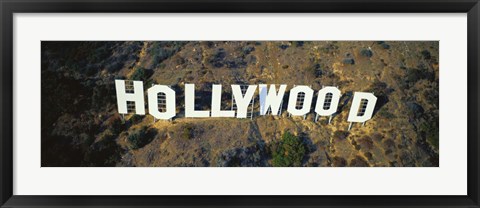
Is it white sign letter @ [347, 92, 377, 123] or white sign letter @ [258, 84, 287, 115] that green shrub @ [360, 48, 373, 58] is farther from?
white sign letter @ [258, 84, 287, 115]

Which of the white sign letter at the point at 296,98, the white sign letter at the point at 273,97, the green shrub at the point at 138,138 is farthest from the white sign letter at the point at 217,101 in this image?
the green shrub at the point at 138,138

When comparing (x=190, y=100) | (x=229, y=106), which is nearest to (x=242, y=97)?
(x=190, y=100)

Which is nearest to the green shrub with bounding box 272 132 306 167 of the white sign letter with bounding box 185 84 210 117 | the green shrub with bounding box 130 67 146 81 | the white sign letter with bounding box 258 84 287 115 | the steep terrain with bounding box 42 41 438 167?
the steep terrain with bounding box 42 41 438 167

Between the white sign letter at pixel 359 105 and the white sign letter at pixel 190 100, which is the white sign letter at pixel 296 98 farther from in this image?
the white sign letter at pixel 190 100

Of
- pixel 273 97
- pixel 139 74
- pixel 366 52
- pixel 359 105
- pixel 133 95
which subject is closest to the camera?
pixel 133 95
